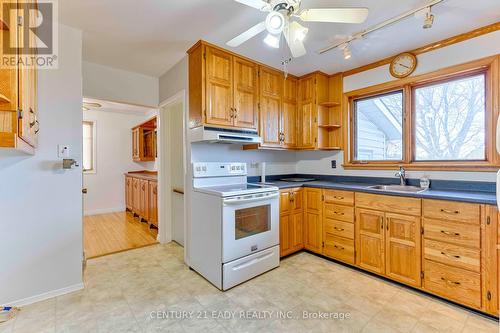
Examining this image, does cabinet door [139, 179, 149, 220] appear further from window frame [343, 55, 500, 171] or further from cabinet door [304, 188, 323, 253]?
window frame [343, 55, 500, 171]

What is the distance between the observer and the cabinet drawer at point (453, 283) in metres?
1.87

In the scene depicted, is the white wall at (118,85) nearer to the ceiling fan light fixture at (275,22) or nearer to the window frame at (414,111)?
the ceiling fan light fixture at (275,22)

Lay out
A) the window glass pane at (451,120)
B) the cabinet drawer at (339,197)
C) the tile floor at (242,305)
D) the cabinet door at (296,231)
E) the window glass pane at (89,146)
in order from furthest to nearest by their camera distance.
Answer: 1. the window glass pane at (89,146)
2. the cabinet door at (296,231)
3. the cabinet drawer at (339,197)
4. the window glass pane at (451,120)
5. the tile floor at (242,305)

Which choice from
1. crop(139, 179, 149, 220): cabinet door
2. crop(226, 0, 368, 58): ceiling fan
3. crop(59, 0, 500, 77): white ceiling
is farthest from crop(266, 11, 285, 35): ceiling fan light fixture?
crop(139, 179, 149, 220): cabinet door

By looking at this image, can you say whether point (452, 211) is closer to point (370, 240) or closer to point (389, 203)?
point (389, 203)

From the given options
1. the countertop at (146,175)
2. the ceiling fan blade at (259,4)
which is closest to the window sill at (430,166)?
the ceiling fan blade at (259,4)

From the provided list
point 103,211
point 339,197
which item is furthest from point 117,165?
point 339,197

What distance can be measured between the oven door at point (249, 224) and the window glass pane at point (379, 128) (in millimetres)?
1535

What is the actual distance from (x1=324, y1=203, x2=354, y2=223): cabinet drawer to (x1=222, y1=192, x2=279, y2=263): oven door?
68 centimetres

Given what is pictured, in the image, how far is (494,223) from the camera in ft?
5.85

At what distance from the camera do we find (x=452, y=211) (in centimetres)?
197

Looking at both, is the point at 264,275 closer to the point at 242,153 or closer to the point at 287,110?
the point at 242,153

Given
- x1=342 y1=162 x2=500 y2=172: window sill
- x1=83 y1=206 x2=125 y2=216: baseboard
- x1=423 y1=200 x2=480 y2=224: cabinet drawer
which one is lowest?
x1=83 y1=206 x2=125 y2=216: baseboard

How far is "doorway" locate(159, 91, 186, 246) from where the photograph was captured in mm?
3453
